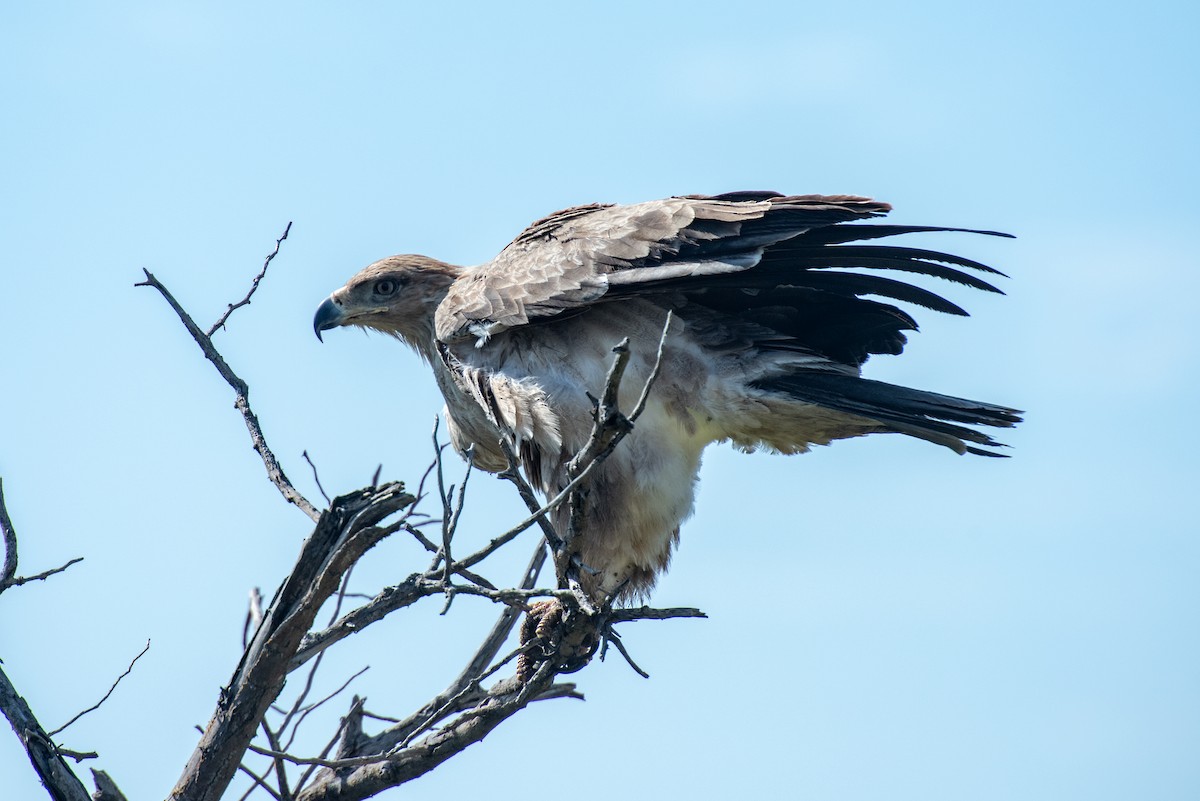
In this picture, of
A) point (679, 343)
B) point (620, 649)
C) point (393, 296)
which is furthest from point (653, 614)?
point (393, 296)

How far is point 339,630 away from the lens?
387cm

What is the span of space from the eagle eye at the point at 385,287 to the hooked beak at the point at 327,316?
21cm

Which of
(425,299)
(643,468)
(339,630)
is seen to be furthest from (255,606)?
(425,299)

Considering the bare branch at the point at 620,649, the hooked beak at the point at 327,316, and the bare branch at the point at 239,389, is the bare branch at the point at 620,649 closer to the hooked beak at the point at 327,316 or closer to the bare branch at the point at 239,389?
the bare branch at the point at 239,389

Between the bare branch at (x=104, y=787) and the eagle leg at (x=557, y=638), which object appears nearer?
the bare branch at (x=104, y=787)

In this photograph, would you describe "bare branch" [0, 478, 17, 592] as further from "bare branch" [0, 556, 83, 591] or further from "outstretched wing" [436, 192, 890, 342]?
"outstretched wing" [436, 192, 890, 342]

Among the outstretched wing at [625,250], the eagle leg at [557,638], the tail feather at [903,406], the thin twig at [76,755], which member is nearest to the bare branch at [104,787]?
the thin twig at [76,755]

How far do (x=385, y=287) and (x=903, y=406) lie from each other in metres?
2.66

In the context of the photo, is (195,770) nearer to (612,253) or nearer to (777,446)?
(612,253)

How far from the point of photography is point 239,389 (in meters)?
4.50

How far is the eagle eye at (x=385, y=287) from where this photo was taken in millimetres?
6262

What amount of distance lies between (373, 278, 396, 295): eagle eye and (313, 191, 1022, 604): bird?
0.63 m

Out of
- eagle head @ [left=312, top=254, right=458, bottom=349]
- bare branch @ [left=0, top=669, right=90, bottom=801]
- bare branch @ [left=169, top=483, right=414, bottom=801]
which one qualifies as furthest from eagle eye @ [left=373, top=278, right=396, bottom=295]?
bare branch @ [left=0, top=669, right=90, bottom=801]

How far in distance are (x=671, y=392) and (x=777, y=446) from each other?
70 centimetres
